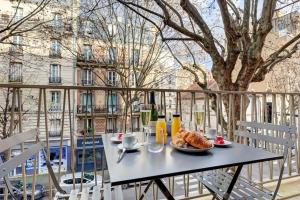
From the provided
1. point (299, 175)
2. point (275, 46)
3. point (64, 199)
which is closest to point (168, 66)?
point (275, 46)

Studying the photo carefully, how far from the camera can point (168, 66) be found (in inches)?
401

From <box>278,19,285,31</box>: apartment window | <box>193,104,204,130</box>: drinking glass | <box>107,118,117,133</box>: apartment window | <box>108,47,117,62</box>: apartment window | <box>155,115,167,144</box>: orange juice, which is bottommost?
<box>107,118,117,133</box>: apartment window

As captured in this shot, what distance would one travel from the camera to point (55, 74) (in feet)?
28.8

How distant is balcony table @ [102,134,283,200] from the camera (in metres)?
1.04

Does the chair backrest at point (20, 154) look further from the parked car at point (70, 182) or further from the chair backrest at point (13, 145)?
the parked car at point (70, 182)

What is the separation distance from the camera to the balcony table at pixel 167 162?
1037mm

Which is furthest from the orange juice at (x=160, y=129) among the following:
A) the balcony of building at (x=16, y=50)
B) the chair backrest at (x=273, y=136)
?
the balcony of building at (x=16, y=50)

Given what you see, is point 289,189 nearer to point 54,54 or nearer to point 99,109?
point 99,109

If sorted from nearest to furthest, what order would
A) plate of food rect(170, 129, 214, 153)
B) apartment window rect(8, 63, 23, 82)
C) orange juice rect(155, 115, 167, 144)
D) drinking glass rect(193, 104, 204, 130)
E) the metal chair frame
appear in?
plate of food rect(170, 129, 214, 153), orange juice rect(155, 115, 167, 144), the metal chair frame, drinking glass rect(193, 104, 204, 130), apartment window rect(8, 63, 23, 82)

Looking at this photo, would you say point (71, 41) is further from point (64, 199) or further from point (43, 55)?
point (64, 199)

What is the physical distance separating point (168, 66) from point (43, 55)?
16.2 feet

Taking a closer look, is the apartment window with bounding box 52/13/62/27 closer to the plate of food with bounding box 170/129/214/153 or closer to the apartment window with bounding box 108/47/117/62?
the apartment window with bounding box 108/47/117/62

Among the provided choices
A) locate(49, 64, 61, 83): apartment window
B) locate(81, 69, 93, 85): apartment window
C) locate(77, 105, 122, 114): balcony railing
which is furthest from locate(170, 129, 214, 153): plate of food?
locate(81, 69, 93, 85): apartment window

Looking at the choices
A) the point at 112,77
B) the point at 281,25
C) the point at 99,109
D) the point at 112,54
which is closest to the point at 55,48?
the point at 112,54
